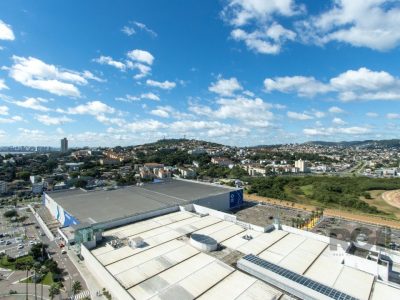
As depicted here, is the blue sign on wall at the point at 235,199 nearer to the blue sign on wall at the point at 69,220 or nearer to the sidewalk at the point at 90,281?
the blue sign on wall at the point at 69,220

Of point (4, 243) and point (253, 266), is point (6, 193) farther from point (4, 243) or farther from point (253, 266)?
point (253, 266)

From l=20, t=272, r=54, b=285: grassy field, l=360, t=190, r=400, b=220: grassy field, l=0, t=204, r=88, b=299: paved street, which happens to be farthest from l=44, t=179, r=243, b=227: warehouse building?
l=360, t=190, r=400, b=220: grassy field

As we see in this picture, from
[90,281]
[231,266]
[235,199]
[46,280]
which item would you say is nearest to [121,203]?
[46,280]

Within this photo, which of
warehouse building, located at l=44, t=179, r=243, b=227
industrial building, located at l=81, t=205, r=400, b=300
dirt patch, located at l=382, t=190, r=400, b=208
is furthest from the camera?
dirt patch, located at l=382, t=190, r=400, b=208

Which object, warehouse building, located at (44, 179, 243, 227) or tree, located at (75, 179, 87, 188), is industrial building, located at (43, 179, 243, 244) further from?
tree, located at (75, 179, 87, 188)

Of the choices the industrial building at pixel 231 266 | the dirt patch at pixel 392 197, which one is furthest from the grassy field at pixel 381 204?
the industrial building at pixel 231 266

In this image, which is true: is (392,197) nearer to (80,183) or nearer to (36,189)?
(80,183)
